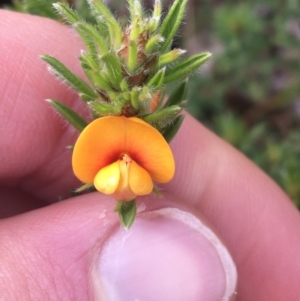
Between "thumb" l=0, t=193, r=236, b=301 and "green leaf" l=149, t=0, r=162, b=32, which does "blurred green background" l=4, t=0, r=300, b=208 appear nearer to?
"thumb" l=0, t=193, r=236, b=301

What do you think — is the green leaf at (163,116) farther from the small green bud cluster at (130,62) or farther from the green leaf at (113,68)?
the green leaf at (113,68)

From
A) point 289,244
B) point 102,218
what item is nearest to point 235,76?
point 289,244

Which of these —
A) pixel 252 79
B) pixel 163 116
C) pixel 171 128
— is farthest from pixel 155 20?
pixel 252 79

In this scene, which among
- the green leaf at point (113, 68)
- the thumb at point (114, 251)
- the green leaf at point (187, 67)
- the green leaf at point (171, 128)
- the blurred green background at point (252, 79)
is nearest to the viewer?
the green leaf at point (113, 68)

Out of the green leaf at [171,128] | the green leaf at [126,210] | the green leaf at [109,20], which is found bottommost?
the green leaf at [126,210]

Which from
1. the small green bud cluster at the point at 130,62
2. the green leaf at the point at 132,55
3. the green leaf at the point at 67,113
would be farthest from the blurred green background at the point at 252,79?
the green leaf at the point at 132,55

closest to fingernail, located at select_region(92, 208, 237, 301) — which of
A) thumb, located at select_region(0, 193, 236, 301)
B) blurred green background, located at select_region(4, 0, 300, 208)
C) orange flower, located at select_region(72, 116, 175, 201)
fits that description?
thumb, located at select_region(0, 193, 236, 301)

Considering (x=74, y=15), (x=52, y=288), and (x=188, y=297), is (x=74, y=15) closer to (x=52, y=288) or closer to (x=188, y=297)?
(x=52, y=288)
